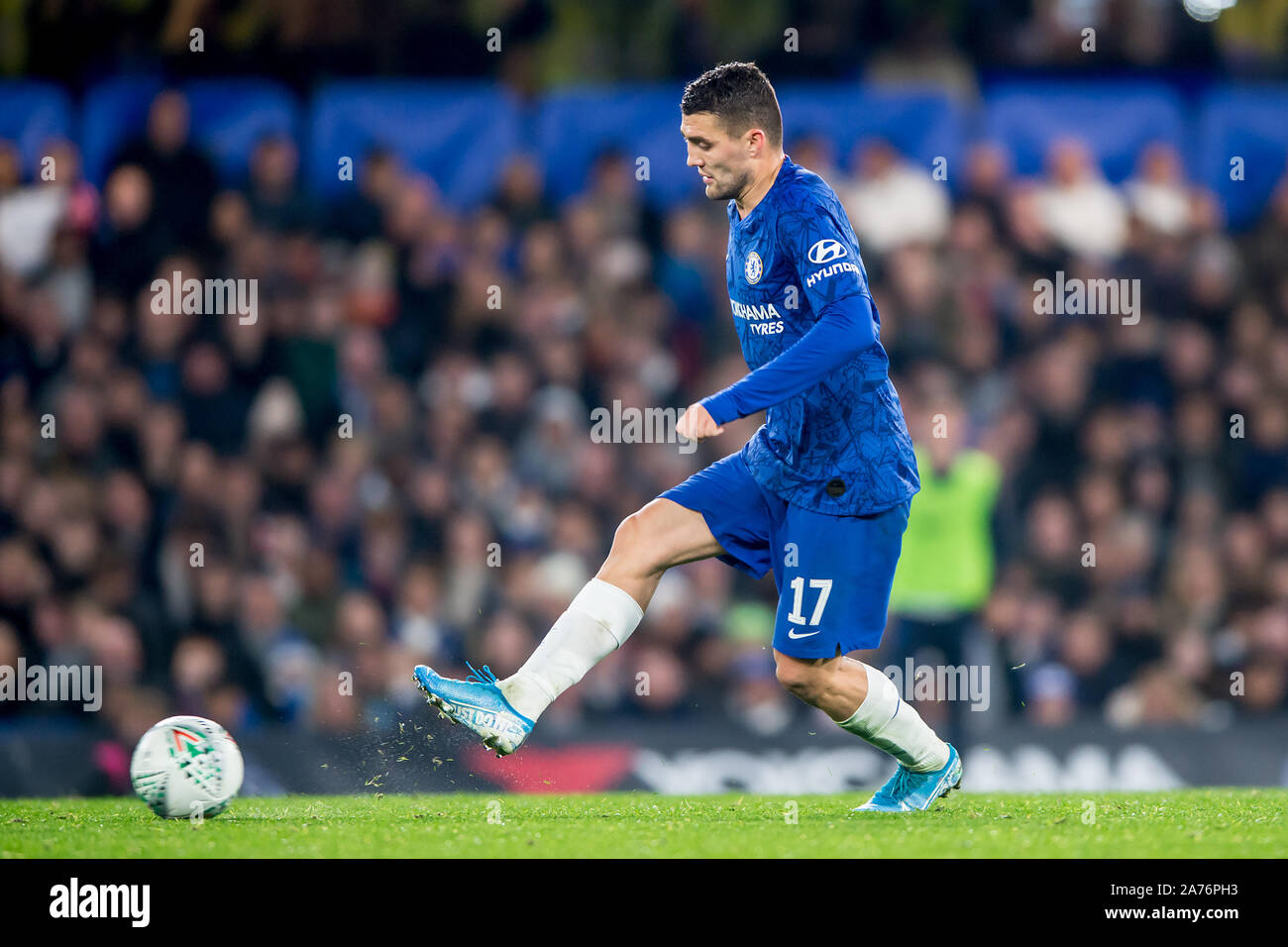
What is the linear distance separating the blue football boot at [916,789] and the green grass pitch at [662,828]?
4.0 inches

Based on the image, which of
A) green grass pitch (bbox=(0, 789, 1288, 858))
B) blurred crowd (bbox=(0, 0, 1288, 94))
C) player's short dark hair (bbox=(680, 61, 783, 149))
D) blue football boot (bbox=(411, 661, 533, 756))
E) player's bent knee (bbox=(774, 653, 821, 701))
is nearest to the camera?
green grass pitch (bbox=(0, 789, 1288, 858))

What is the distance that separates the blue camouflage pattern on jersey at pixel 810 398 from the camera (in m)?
5.54

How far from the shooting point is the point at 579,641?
5.65 m

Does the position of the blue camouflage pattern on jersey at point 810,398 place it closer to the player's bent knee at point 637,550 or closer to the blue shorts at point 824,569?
the blue shorts at point 824,569

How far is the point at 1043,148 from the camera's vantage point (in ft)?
40.4

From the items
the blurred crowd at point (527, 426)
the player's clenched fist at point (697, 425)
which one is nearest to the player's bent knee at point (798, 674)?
the player's clenched fist at point (697, 425)

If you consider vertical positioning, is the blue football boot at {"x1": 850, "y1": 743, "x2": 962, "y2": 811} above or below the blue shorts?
below

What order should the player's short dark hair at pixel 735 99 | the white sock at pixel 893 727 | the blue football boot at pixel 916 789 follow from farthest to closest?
the blue football boot at pixel 916 789, the white sock at pixel 893 727, the player's short dark hair at pixel 735 99

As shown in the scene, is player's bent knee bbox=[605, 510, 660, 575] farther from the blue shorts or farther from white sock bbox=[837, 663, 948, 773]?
white sock bbox=[837, 663, 948, 773]

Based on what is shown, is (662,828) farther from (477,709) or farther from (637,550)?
(637,550)

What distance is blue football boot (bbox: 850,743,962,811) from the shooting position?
610 cm

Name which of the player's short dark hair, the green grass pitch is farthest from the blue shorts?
the player's short dark hair

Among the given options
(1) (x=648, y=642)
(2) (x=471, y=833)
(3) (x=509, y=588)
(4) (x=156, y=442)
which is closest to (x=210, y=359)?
(4) (x=156, y=442)

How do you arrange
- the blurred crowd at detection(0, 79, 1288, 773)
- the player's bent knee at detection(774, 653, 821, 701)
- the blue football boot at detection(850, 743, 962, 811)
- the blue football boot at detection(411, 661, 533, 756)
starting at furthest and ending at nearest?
1. the blurred crowd at detection(0, 79, 1288, 773)
2. the blue football boot at detection(850, 743, 962, 811)
3. the player's bent knee at detection(774, 653, 821, 701)
4. the blue football boot at detection(411, 661, 533, 756)
